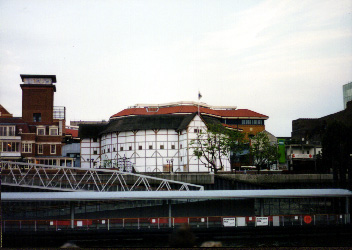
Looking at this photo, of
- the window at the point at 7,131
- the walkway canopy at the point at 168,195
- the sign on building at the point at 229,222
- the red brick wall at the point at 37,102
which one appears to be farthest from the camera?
the red brick wall at the point at 37,102

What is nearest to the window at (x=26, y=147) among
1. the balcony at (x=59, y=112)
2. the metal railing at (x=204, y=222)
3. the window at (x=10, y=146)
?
the window at (x=10, y=146)

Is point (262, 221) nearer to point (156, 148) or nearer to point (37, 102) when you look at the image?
point (37, 102)

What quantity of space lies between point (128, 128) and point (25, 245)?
43.5m

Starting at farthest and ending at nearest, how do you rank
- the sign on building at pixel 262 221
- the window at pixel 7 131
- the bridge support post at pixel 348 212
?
the window at pixel 7 131 < the bridge support post at pixel 348 212 < the sign on building at pixel 262 221

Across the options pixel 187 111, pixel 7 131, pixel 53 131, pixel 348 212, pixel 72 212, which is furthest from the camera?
pixel 187 111

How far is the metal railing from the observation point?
92.3ft

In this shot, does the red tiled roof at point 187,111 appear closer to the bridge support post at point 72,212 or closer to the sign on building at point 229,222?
the sign on building at point 229,222

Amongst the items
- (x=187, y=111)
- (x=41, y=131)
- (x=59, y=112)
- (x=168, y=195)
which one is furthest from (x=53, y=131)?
(x=168, y=195)

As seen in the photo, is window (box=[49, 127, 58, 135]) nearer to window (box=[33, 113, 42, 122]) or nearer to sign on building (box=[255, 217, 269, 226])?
window (box=[33, 113, 42, 122])

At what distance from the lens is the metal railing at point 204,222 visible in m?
28.1

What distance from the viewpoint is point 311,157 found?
63.4m

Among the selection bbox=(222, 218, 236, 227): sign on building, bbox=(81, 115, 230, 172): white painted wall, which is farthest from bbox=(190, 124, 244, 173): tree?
bbox=(222, 218, 236, 227): sign on building

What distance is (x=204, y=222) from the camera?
28703 mm

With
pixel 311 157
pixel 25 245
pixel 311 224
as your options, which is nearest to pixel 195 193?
pixel 311 224
